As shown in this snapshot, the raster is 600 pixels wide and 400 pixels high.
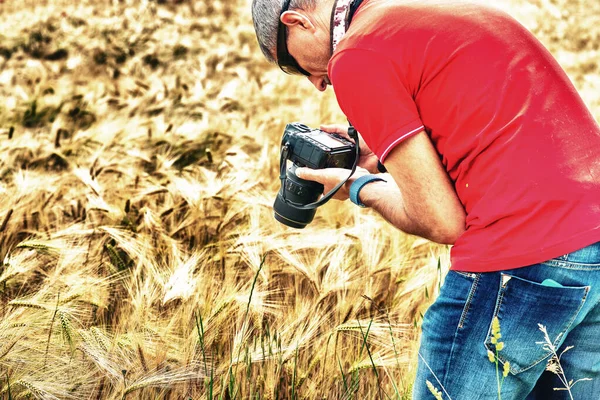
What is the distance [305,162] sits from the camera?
1.99 metres

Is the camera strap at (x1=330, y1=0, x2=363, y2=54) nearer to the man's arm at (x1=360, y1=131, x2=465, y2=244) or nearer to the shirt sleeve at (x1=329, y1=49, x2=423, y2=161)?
the shirt sleeve at (x1=329, y1=49, x2=423, y2=161)

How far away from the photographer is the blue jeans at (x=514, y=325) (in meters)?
1.53

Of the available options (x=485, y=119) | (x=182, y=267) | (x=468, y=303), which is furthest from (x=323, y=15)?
(x=182, y=267)

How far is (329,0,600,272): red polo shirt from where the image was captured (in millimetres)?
1508

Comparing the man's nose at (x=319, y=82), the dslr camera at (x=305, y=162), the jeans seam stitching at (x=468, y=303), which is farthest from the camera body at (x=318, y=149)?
the jeans seam stitching at (x=468, y=303)

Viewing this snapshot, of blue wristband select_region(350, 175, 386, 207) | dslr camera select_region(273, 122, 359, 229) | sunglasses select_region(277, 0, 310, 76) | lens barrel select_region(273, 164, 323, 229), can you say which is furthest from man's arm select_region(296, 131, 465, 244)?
sunglasses select_region(277, 0, 310, 76)

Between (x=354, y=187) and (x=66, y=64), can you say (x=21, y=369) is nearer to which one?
(x=354, y=187)

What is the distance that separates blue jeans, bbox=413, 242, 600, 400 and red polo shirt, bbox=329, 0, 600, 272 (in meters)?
0.05

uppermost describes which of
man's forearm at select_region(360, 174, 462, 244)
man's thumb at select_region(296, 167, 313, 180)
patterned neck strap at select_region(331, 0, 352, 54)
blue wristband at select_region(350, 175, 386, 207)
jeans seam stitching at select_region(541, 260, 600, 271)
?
patterned neck strap at select_region(331, 0, 352, 54)

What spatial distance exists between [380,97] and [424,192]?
0.77ft

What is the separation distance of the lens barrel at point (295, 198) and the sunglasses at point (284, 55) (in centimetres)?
27

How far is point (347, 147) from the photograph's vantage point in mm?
1963

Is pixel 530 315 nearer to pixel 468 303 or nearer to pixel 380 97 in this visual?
pixel 468 303

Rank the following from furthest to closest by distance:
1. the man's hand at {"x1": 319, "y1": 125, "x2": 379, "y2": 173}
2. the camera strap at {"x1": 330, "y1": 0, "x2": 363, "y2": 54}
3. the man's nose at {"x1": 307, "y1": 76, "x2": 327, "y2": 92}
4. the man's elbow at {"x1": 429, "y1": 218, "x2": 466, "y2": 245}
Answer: the man's hand at {"x1": 319, "y1": 125, "x2": 379, "y2": 173} < the man's nose at {"x1": 307, "y1": 76, "x2": 327, "y2": 92} < the camera strap at {"x1": 330, "y1": 0, "x2": 363, "y2": 54} < the man's elbow at {"x1": 429, "y1": 218, "x2": 466, "y2": 245}
